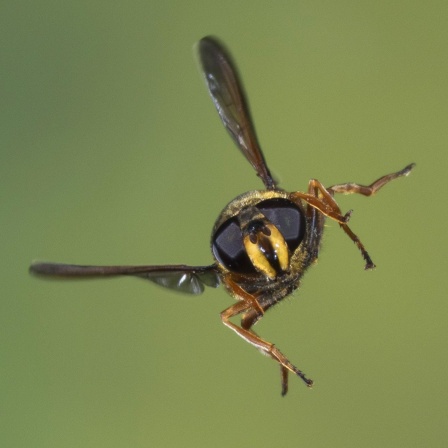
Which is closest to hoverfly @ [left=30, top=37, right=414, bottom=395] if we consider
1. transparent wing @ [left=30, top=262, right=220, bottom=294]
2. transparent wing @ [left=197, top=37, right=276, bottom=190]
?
transparent wing @ [left=30, top=262, right=220, bottom=294]

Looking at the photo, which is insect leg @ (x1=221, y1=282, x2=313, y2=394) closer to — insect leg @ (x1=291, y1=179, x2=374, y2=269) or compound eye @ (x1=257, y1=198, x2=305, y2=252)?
compound eye @ (x1=257, y1=198, x2=305, y2=252)

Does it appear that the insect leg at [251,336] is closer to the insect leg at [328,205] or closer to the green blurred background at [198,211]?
the insect leg at [328,205]

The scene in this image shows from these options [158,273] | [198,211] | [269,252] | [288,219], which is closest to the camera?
[269,252]

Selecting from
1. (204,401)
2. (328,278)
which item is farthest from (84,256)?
(328,278)

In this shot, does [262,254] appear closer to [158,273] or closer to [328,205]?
[328,205]

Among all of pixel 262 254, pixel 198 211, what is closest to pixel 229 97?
pixel 262 254

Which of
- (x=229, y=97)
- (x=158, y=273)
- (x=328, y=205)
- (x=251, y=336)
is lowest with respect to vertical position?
(x=251, y=336)
